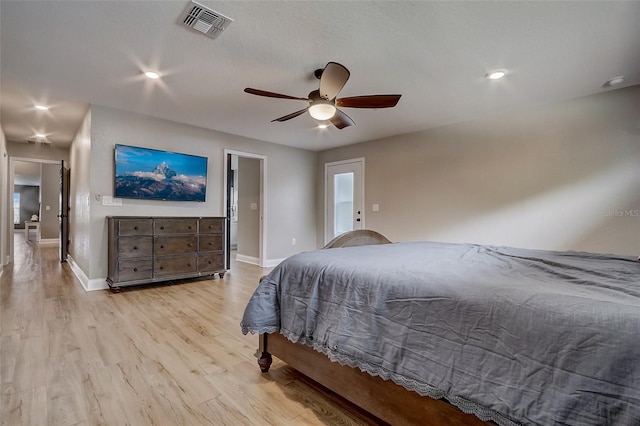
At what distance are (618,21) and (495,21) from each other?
34.2 inches

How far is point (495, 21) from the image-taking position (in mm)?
2109

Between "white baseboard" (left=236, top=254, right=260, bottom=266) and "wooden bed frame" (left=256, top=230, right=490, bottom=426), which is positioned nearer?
"wooden bed frame" (left=256, top=230, right=490, bottom=426)

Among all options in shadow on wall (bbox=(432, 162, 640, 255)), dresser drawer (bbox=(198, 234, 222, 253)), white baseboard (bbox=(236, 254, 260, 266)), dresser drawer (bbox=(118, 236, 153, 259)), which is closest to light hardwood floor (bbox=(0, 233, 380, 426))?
dresser drawer (bbox=(118, 236, 153, 259))

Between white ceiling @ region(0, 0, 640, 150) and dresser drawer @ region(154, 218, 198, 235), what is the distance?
4.94 feet

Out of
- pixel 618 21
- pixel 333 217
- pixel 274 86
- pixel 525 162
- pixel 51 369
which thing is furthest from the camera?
pixel 333 217

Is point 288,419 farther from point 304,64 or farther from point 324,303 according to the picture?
point 304,64

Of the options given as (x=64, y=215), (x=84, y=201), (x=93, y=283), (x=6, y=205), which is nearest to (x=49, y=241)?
(x=6, y=205)

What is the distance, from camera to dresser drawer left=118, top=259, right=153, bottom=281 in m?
3.68

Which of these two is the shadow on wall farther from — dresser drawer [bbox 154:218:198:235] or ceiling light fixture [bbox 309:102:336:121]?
dresser drawer [bbox 154:218:198:235]

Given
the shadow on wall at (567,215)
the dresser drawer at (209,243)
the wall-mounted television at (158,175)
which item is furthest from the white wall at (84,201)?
the shadow on wall at (567,215)

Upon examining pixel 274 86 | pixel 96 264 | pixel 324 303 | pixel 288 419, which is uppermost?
pixel 274 86

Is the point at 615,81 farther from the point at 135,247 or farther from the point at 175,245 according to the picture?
the point at 135,247

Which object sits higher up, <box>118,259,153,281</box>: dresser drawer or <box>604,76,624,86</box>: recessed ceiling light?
<box>604,76,624,86</box>: recessed ceiling light

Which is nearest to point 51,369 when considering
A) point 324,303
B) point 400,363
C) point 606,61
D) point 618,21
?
point 324,303
